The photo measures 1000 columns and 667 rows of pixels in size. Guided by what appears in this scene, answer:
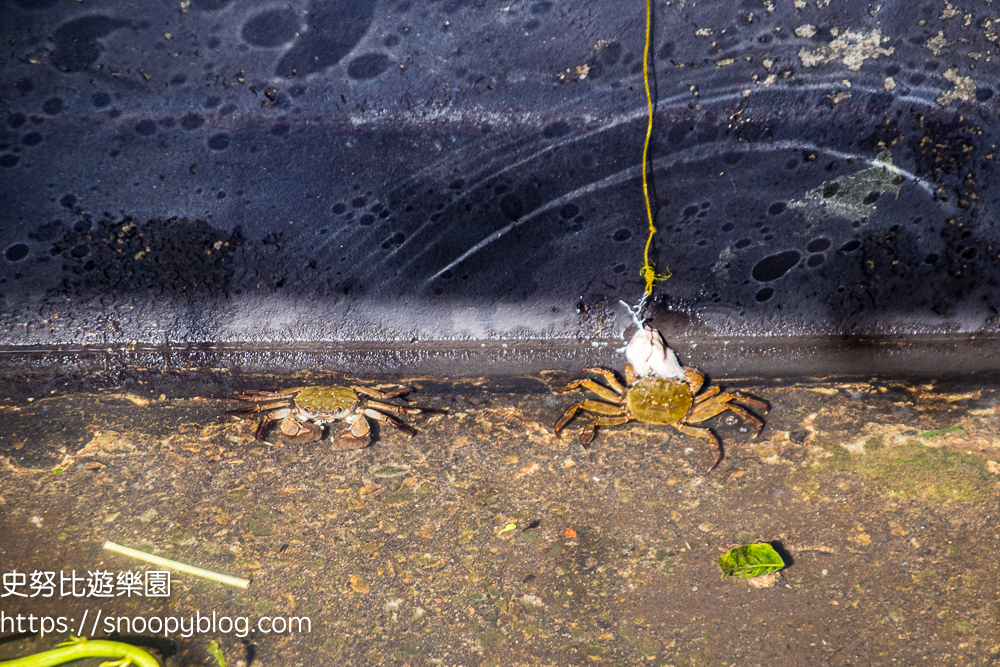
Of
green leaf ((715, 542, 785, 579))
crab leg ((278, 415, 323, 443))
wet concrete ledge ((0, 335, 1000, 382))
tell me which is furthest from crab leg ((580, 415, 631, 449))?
crab leg ((278, 415, 323, 443))

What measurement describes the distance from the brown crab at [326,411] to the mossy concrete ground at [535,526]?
6 centimetres

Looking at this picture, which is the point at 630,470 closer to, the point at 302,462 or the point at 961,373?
the point at 302,462

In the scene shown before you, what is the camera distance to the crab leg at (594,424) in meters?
2.35

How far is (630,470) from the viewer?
229 cm

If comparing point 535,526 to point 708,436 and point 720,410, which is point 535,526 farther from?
point 720,410

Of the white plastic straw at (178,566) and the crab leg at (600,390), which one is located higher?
the crab leg at (600,390)

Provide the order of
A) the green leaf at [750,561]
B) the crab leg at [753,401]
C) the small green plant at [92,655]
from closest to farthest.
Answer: the small green plant at [92,655] → the green leaf at [750,561] → the crab leg at [753,401]

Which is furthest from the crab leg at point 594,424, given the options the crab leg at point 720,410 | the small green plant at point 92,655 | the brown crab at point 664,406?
the small green plant at point 92,655

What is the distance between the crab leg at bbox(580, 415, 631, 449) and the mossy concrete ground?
0.04 meters

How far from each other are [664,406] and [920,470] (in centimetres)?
99

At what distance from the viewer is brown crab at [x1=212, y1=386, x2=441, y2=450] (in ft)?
7.89

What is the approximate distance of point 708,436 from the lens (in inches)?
93.1

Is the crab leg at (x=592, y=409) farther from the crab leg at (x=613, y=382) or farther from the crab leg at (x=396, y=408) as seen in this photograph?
the crab leg at (x=396, y=408)

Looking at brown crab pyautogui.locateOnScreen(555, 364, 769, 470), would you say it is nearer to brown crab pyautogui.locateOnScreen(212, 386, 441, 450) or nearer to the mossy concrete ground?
the mossy concrete ground
